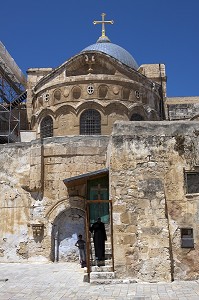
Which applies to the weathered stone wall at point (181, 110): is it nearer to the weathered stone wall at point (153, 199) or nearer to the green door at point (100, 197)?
the green door at point (100, 197)

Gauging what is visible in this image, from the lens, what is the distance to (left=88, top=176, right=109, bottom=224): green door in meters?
12.5

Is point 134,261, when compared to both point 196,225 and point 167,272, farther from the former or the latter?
point 196,225

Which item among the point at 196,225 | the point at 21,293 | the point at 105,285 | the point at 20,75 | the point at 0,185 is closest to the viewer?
the point at 21,293

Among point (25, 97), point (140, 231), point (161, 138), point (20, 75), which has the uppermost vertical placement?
point (20, 75)

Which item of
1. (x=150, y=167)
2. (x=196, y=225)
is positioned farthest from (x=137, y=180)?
(x=196, y=225)

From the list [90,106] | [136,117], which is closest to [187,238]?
[90,106]

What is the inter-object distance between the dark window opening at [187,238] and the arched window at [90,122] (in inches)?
402

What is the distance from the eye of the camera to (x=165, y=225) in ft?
29.2

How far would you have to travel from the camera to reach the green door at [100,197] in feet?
41.1

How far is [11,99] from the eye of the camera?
2448cm

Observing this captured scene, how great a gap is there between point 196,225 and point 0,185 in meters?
7.76

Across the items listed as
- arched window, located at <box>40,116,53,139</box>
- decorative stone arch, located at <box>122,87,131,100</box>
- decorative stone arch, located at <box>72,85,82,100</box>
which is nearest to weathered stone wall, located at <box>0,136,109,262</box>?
arched window, located at <box>40,116,53,139</box>

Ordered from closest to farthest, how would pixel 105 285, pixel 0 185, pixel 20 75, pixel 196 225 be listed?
1. pixel 105 285
2. pixel 196 225
3. pixel 0 185
4. pixel 20 75

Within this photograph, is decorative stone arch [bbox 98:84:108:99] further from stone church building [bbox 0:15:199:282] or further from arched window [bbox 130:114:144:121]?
arched window [bbox 130:114:144:121]
